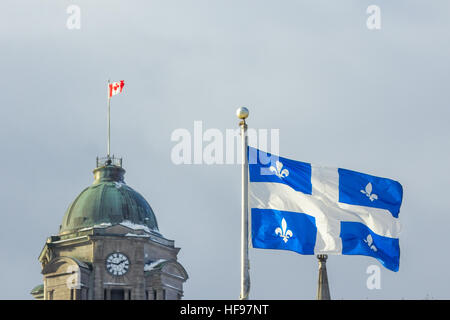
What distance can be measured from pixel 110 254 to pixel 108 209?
14.6 ft

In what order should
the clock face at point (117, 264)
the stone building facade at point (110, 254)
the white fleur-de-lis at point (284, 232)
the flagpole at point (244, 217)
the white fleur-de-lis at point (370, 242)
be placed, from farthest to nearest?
the clock face at point (117, 264)
the stone building facade at point (110, 254)
the white fleur-de-lis at point (370, 242)
the white fleur-de-lis at point (284, 232)
the flagpole at point (244, 217)

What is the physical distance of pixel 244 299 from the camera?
54062mm

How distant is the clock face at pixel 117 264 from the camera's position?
145 metres

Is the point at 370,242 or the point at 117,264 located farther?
the point at 117,264

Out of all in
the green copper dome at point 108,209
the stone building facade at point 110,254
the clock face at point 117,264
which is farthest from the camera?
the green copper dome at point 108,209

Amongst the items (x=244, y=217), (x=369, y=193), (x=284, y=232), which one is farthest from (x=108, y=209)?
(x=244, y=217)

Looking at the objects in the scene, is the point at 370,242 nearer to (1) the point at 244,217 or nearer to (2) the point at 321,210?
(2) the point at 321,210

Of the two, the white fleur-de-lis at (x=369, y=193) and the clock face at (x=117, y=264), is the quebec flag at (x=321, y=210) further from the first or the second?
the clock face at (x=117, y=264)

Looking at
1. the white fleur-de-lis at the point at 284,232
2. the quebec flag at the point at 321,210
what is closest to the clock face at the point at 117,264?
the quebec flag at the point at 321,210

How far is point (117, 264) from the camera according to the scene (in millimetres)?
145000
